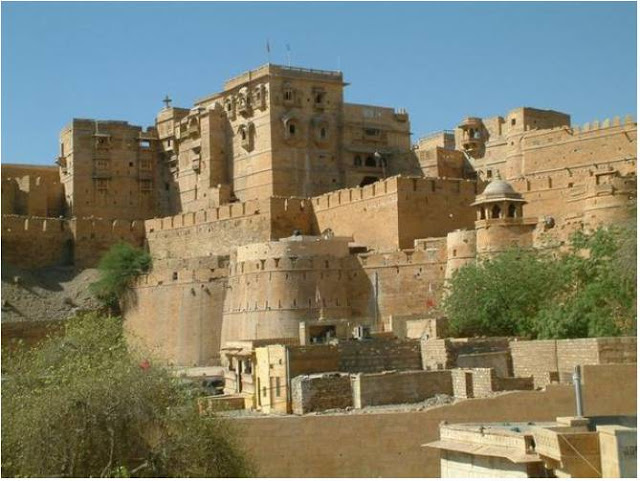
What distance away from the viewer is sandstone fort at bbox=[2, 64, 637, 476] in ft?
65.7

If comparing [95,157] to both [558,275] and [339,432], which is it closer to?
[558,275]

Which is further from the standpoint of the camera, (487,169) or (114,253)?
(487,169)

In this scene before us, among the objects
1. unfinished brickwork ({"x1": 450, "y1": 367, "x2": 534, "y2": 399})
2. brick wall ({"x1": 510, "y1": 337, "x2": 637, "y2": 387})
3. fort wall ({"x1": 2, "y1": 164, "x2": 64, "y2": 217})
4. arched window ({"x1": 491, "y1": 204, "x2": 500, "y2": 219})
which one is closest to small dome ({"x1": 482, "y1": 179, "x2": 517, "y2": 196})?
arched window ({"x1": 491, "y1": 204, "x2": 500, "y2": 219})

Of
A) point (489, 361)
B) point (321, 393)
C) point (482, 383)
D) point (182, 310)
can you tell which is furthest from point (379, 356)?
point (182, 310)

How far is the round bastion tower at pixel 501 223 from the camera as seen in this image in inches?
1001

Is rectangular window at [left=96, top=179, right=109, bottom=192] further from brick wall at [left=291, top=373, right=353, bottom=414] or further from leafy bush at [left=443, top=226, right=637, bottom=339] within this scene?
brick wall at [left=291, top=373, right=353, bottom=414]

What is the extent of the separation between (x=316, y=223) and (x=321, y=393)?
51.5 ft

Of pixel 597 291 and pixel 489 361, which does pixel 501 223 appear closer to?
pixel 597 291

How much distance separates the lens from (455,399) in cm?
1816

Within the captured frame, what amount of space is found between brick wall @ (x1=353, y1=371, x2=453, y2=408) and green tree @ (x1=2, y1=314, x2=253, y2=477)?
10.5 ft

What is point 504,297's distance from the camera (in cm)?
2316

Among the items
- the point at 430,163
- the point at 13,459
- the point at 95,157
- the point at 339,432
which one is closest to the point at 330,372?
the point at 339,432

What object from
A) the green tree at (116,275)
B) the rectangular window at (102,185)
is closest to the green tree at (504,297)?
the green tree at (116,275)

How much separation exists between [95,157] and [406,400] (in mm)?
25878
